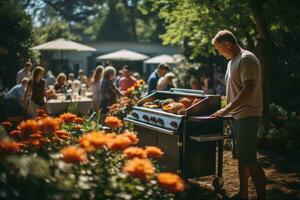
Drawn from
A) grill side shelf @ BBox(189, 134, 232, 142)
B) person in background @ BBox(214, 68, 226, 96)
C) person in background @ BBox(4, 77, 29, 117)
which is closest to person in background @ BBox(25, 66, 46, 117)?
person in background @ BBox(4, 77, 29, 117)

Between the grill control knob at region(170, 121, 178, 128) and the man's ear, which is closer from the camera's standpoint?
the man's ear

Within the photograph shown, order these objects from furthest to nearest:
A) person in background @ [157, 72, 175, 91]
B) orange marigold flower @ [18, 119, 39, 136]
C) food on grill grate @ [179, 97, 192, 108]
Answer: person in background @ [157, 72, 175, 91] < food on grill grate @ [179, 97, 192, 108] < orange marigold flower @ [18, 119, 39, 136]

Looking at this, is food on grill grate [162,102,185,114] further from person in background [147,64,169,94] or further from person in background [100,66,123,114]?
person in background [100,66,123,114]

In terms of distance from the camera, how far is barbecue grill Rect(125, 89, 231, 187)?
5324mm

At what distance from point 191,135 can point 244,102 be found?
907mm

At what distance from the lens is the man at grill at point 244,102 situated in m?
4.76

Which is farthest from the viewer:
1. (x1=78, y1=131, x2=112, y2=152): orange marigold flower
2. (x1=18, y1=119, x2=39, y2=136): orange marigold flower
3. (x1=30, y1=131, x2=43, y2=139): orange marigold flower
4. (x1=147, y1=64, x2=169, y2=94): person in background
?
(x1=147, y1=64, x2=169, y2=94): person in background

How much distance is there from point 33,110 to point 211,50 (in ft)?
16.2

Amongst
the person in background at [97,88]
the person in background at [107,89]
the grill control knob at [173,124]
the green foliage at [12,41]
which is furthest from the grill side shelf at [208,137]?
the green foliage at [12,41]

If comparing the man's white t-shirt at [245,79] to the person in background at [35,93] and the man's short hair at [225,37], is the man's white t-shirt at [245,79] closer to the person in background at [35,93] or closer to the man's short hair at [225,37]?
the man's short hair at [225,37]

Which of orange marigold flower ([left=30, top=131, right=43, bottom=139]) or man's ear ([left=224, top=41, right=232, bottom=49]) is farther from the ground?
man's ear ([left=224, top=41, right=232, bottom=49])

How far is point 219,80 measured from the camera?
60.2 feet

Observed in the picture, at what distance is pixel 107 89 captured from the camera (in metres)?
9.67

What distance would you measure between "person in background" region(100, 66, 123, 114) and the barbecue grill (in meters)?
3.54
